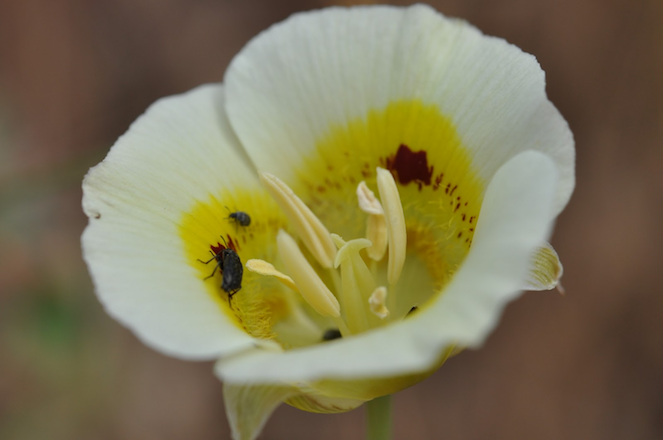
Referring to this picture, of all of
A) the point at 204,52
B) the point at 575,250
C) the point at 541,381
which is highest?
the point at 204,52

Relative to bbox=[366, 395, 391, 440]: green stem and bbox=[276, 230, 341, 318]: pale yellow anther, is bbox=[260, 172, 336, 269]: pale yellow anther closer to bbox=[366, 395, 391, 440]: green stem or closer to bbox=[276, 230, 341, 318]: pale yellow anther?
bbox=[276, 230, 341, 318]: pale yellow anther

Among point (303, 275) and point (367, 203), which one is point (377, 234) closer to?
point (367, 203)

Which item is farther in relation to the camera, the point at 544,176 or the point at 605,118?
the point at 605,118

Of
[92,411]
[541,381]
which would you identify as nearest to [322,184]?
[92,411]

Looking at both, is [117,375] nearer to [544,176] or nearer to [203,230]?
[203,230]

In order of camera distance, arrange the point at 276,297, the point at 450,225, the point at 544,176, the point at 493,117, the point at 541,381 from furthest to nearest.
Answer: the point at 541,381 → the point at 276,297 → the point at 450,225 → the point at 493,117 → the point at 544,176

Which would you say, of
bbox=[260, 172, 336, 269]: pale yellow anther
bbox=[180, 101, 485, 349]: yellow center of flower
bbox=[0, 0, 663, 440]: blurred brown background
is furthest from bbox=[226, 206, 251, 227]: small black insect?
bbox=[0, 0, 663, 440]: blurred brown background

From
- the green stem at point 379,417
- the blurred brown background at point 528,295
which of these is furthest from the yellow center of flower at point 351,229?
the blurred brown background at point 528,295
